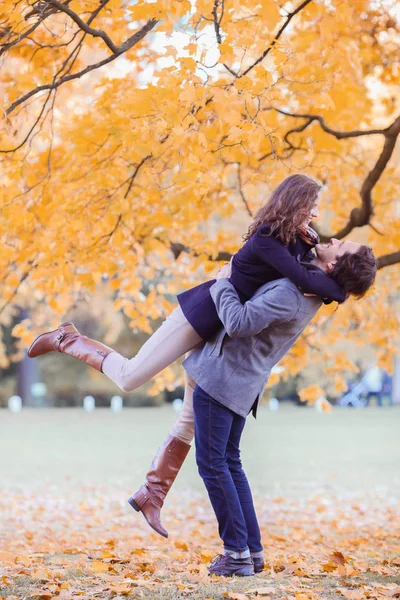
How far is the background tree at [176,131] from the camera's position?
4.66 m

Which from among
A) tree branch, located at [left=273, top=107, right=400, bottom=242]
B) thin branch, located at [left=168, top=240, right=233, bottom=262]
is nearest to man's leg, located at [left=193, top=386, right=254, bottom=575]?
tree branch, located at [left=273, top=107, right=400, bottom=242]

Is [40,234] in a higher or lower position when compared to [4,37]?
lower

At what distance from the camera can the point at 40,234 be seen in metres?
6.85

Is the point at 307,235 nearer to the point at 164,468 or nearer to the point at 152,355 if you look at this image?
the point at 152,355

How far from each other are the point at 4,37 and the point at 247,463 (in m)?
11.6

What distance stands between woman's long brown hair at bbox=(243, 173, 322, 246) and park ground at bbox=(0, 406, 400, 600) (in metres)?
1.55

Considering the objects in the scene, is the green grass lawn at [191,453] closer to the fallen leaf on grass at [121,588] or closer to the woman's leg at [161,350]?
the woman's leg at [161,350]

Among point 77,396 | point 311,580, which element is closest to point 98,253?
point 311,580

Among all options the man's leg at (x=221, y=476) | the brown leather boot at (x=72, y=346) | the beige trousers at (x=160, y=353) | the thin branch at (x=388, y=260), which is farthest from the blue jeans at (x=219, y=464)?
the thin branch at (x=388, y=260)

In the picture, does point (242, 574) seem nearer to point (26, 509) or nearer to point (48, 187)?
point (48, 187)

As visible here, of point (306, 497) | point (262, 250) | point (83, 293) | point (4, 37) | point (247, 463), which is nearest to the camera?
point (262, 250)

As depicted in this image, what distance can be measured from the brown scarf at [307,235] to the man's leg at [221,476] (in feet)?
2.78

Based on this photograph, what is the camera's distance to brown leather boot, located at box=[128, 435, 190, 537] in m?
4.14

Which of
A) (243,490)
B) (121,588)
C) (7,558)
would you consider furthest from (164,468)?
(7,558)
